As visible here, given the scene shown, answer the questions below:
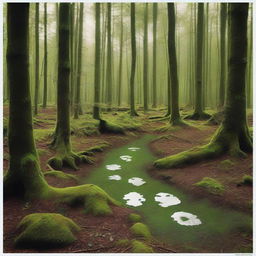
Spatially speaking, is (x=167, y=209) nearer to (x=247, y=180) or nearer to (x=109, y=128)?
(x=247, y=180)

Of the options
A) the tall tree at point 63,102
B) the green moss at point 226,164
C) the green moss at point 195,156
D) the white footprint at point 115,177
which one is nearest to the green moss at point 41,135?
the tall tree at point 63,102

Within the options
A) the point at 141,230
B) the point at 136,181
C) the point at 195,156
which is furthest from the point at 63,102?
the point at 141,230

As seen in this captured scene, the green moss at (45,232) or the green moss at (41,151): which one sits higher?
the green moss at (41,151)

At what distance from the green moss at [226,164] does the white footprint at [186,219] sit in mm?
2385

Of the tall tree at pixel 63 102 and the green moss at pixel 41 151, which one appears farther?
the green moss at pixel 41 151

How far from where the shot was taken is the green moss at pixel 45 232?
12.9 ft

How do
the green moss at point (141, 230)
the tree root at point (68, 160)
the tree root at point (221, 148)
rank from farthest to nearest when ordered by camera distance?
the tree root at point (68, 160) → the tree root at point (221, 148) → the green moss at point (141, 230)

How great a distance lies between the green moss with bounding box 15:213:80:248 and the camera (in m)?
3.93

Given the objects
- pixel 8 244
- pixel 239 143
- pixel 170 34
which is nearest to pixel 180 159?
pixel 239 143

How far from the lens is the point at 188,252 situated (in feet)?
13.1

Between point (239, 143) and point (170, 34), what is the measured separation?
7739 mm

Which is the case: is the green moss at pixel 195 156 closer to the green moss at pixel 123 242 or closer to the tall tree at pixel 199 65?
the green moss at pixel 123 242

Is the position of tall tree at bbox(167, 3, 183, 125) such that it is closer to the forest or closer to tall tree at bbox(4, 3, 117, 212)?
the forest

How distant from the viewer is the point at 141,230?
14.4 feet
